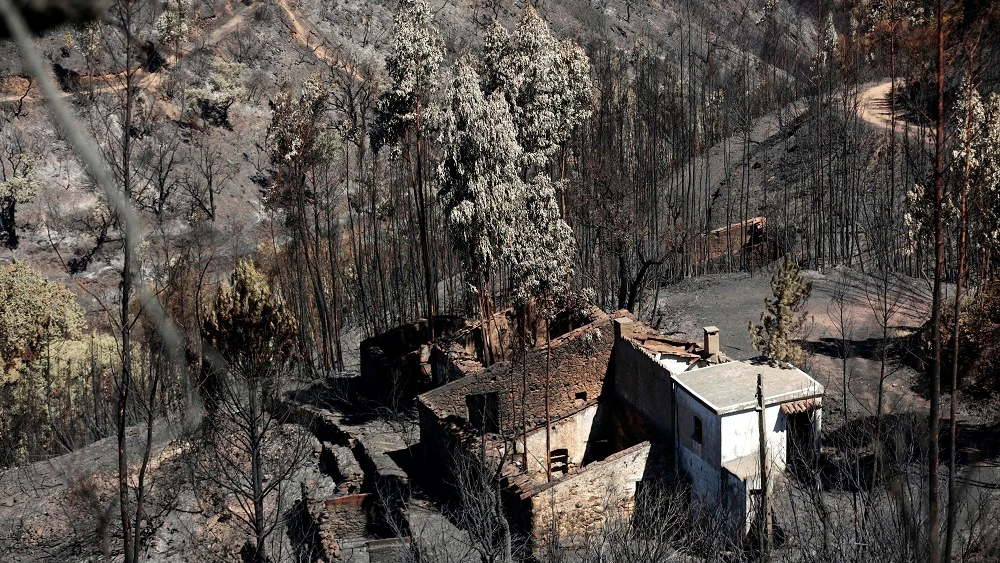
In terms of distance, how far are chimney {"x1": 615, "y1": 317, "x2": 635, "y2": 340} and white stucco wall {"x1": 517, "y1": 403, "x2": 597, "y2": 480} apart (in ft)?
7.09

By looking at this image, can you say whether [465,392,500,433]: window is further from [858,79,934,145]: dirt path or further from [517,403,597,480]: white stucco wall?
[858,79,934,145]: dirt path

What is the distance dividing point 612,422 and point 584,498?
546 centimetres

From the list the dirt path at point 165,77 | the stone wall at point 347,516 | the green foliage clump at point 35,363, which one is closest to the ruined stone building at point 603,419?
the stone wall at point 347,516

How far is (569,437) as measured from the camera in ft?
88.3

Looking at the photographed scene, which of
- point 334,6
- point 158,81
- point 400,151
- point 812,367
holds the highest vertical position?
point 334,6

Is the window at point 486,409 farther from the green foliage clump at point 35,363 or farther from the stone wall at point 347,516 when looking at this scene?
the green foliage clump at point 35,363

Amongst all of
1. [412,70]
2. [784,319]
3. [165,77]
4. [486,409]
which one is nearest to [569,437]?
[486,409]

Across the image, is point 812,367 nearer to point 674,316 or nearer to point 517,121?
point 674,316

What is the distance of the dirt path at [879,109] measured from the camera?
5499cm

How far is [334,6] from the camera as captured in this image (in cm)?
7950

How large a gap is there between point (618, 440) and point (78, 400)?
2639cm

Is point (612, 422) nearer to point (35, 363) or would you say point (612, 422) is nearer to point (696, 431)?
point (696, 431)

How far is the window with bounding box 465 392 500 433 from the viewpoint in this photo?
25969mm

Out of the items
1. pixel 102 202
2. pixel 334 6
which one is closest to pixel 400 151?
pixel 102 202
